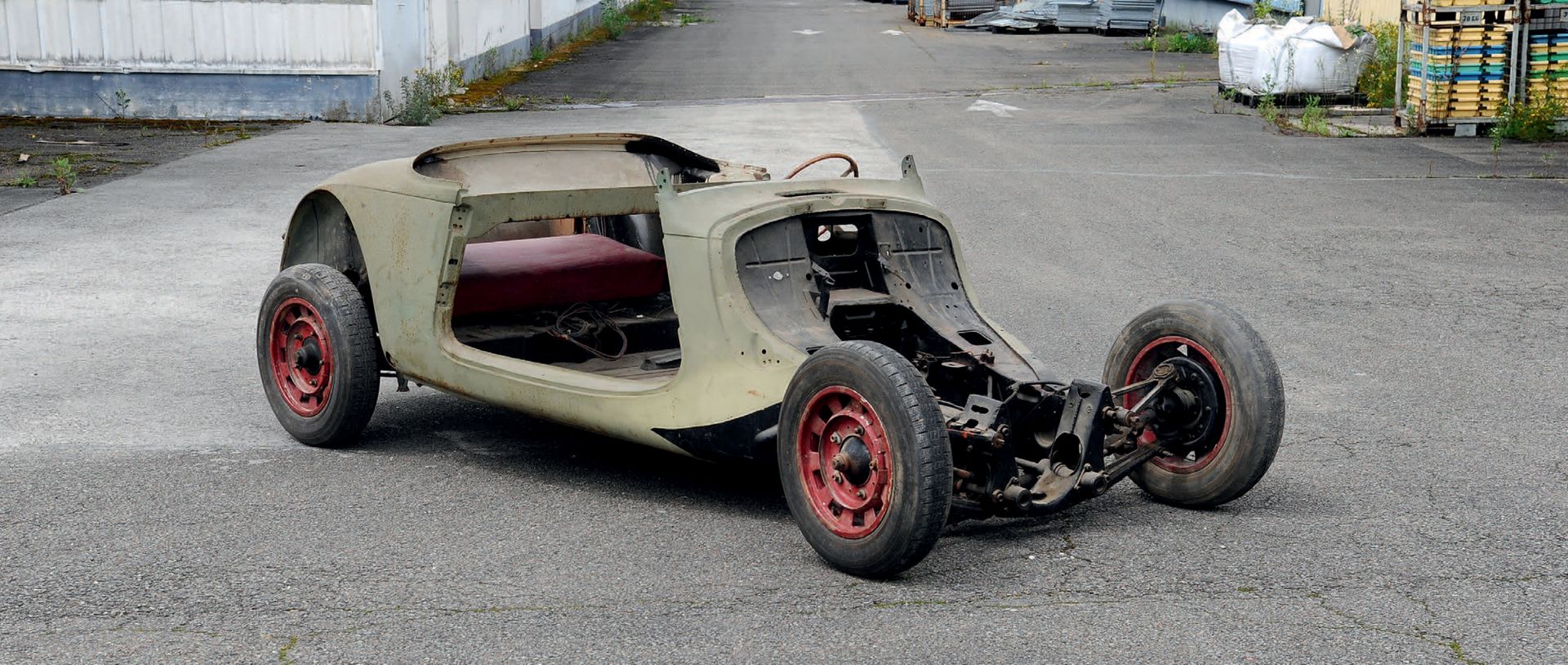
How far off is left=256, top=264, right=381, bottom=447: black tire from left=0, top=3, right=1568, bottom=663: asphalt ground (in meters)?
0.11

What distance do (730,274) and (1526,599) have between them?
8.54 ft

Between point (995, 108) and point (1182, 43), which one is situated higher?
point (1182, 43)

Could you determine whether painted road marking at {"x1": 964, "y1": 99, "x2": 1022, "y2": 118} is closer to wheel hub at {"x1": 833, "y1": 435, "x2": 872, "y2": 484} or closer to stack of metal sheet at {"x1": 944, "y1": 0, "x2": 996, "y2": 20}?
wheel hub at {"x1": 833, "y1": 435, "x2": 872, "y2": 484}

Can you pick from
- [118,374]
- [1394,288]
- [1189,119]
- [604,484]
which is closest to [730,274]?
[604,484]

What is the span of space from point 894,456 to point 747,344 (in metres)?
0.87

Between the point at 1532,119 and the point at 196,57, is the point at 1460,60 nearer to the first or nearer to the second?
the point at 1532,119

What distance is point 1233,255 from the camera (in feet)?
33.9

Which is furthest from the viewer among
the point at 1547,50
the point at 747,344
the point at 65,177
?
the point at 1547,50

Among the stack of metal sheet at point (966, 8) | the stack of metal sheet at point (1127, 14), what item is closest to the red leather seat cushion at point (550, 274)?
the stack of metal sheet at point (1127, 14)

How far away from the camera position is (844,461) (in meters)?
4.54

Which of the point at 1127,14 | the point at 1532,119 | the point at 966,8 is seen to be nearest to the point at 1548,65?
the point at 1532,119

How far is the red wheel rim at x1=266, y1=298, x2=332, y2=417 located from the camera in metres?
6.16

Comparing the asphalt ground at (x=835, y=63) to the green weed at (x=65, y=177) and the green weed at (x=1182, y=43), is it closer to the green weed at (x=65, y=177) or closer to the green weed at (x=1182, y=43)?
the green weed at (x=1182, y=43)

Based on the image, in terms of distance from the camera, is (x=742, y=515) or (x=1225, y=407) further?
(x=742, y=515)
